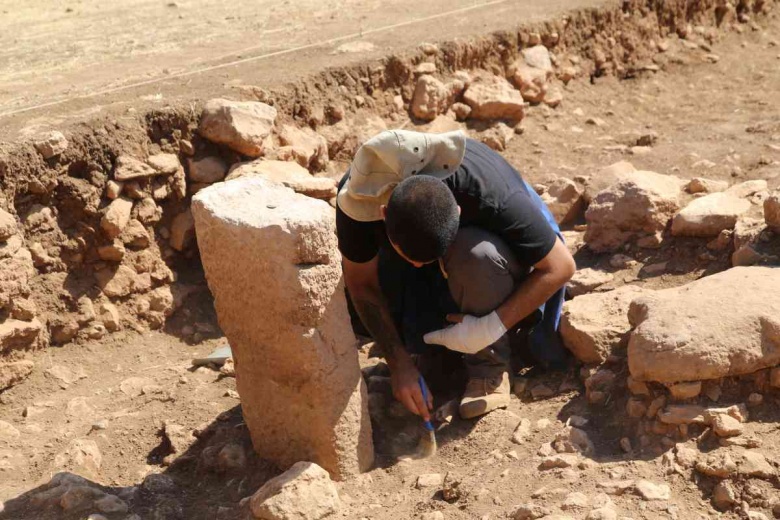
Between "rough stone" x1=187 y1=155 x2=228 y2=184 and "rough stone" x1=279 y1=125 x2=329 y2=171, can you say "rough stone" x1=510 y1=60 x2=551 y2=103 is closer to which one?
"rough stone" x1=279 y1=125 x2=329 y2=171

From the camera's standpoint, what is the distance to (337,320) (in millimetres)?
3207

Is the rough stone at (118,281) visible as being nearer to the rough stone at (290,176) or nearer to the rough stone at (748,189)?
the rough stone at (290,176)

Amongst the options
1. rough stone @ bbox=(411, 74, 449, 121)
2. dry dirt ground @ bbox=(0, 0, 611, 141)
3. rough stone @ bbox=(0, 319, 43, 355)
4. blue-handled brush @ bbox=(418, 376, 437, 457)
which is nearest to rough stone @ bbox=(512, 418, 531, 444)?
blue-handled brush @ bbox=(418, 376, 437, 457)

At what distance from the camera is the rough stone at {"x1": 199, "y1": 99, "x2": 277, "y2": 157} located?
500 cm

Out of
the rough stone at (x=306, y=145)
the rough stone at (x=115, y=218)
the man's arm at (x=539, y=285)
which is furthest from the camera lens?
the rough stone at (x=306, y=145)

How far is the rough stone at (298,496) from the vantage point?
3.02 meters

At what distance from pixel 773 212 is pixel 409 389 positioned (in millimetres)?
1690

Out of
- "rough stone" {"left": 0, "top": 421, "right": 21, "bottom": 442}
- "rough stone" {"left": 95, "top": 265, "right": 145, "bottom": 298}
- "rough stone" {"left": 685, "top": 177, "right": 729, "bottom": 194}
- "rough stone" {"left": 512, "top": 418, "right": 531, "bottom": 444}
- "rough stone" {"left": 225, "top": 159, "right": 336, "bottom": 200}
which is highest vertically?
"rough stone" {"left": 225, "top": 159, "right": 336, "bottom": 200}

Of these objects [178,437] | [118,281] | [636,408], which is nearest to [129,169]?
[118,281]

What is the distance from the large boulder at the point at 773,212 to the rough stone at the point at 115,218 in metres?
2.97

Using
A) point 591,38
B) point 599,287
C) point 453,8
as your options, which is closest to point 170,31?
point 453,8

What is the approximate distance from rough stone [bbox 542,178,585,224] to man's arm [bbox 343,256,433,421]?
173cm

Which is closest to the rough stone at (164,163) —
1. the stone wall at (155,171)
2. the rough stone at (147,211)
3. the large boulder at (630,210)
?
the stone wall at (155,171)

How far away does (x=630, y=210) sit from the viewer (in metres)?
4.57
